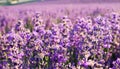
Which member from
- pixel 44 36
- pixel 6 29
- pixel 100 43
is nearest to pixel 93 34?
pixel 100 43

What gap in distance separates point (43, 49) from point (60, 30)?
1.71ft

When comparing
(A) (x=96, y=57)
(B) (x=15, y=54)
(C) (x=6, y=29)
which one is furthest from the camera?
(C) (x=6, y=29)

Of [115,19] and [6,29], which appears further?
[6,29]

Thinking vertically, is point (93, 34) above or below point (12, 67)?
above

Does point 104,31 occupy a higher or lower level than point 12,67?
higher

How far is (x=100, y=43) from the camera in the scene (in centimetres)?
422

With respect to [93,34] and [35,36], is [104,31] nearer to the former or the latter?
[93,34]

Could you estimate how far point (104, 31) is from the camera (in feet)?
14.8

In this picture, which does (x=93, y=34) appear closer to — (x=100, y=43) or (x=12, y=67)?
(x=100, y=43)

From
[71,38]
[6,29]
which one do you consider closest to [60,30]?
[71,38]

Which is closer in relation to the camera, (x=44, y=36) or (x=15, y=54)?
(x=15, y=54)

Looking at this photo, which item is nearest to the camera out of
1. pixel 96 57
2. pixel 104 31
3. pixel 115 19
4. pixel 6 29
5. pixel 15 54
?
pixel 15 54

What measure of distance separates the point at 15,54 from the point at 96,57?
95 centimetres

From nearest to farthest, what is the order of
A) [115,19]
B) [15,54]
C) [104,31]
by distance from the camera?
[15,54] → [104,31] → [115,19]
